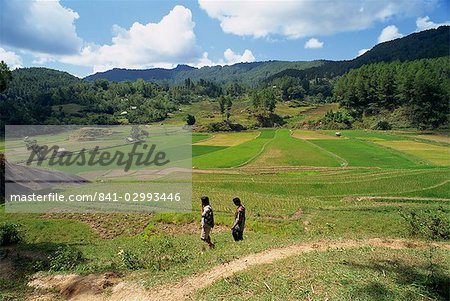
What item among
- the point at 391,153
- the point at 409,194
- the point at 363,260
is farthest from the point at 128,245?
the point at 391,153

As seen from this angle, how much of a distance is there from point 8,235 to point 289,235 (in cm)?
1629

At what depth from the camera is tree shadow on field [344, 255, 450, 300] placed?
28.1ft

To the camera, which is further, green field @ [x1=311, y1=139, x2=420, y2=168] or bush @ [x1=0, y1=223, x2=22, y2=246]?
green field @ [x1=311, y1=139, x2=420, y2=168]

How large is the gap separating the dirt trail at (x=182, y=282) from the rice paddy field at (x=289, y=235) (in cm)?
11

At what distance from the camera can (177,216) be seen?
82.9 ft

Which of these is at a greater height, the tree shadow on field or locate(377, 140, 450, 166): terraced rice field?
the tree shadow on field

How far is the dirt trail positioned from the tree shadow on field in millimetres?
2688

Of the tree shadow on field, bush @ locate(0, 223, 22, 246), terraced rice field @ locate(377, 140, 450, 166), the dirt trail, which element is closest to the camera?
the tree shadow on field

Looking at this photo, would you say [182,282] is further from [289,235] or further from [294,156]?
[294,156]

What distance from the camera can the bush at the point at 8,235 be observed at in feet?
64.0

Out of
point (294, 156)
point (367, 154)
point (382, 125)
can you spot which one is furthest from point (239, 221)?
point (382, 125)

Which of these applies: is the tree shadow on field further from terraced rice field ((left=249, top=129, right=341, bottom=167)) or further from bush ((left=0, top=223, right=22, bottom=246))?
terraced rice field ((left=249, top=129, right=341, bottom=167))

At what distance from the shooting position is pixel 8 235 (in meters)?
19.8

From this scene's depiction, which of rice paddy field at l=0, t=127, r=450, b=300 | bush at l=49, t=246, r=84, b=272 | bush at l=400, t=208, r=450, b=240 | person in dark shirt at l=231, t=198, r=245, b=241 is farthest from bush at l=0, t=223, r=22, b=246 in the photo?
bush at l=400, t=208, r=450, b=240
